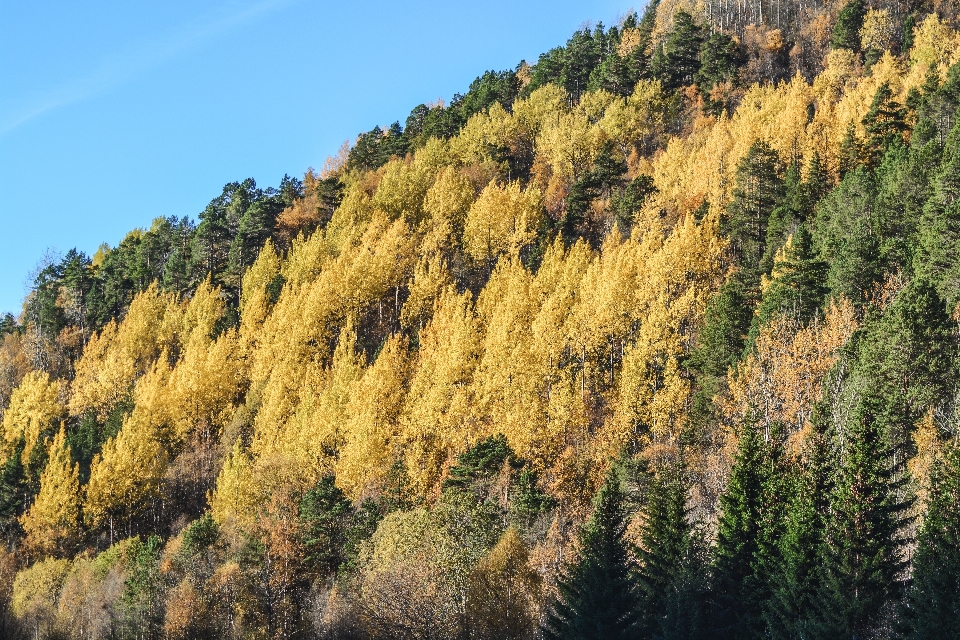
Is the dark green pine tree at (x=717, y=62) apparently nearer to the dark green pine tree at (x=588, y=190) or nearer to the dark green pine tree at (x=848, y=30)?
the dark green pine tree at (x=848, y=30)

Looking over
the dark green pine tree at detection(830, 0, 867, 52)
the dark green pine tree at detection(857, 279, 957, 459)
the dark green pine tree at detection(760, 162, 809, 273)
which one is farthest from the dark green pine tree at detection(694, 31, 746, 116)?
the dark green pine tree at detection(857, 279, 957, 459)

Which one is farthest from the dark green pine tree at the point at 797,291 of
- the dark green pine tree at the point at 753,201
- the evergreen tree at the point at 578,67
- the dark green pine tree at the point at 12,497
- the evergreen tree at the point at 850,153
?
the evergreen tree at the point at 578,67

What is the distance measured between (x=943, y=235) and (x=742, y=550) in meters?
21.9

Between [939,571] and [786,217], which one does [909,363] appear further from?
[786,217]

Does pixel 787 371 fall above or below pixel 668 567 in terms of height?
above

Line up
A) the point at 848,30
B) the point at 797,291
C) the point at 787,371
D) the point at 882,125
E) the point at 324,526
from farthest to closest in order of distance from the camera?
1. the point at 848,30
2. the point at 882,125
3. the point at 797,291
4. the point at 324,526
5. the point at 787,371

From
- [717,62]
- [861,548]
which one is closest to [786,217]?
[861,548]

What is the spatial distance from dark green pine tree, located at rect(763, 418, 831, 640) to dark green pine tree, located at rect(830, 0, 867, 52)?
64.4 meters

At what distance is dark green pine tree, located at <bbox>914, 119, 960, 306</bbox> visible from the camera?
38469 mm

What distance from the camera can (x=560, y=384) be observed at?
47.0 metres

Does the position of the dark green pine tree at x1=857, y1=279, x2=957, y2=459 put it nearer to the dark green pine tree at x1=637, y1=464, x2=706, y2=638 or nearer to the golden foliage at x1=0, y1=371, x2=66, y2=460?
the dark green pine tree at x1=637, y1=464, x2=706, y2=638

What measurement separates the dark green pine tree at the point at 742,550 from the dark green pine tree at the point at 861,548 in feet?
7.99

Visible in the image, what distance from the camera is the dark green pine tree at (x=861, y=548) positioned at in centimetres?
2544

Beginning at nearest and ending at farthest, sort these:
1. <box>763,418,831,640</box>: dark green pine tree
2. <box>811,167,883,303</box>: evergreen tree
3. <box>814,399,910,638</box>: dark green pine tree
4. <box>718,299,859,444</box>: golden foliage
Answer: <box>814,399,910,638</box>: dark green pine tree < <box>763,418,831,640</box>: dark green pine tree < <box>718,299,859,444</box>: golden foliage < <box>811,167,883,303</box>: evergreen tree
